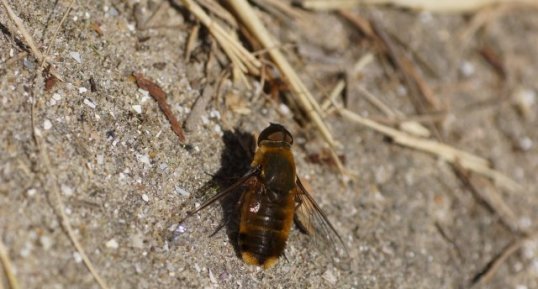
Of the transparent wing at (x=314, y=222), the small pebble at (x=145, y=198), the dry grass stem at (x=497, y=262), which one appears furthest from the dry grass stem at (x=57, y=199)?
the dry grass stem at (x=497, y=262)

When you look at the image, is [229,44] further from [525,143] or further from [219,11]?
[525,143]

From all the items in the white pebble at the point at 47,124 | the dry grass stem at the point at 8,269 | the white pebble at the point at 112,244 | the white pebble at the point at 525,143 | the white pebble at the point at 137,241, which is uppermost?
the white pebble at the point at 47,124

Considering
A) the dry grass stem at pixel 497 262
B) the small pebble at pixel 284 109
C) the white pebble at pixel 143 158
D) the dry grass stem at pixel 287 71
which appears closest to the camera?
the white pebble at pixel 143 158

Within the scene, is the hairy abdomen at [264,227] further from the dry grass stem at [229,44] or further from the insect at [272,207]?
the dry grass stem at [229,44]

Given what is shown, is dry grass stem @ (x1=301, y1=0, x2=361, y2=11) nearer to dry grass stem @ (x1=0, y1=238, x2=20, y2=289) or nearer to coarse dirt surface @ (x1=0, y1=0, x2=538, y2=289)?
coarse dirt surface @ (x1=0, y1=0, x2=538, y2=289)

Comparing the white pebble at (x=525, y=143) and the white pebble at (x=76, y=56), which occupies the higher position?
the white pebble at (x=76, y=56)

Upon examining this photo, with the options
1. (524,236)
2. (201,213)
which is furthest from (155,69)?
(524,236)

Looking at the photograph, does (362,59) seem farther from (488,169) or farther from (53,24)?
(53,24)
